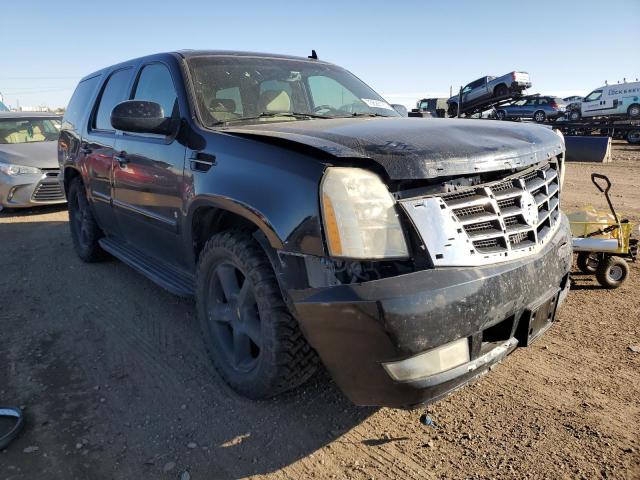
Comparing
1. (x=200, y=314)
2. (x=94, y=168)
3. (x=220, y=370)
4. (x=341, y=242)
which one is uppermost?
(x=94, y=168)

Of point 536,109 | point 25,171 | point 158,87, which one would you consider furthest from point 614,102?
point 158,87

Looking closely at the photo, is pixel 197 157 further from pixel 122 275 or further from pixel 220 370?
pixel 122 275

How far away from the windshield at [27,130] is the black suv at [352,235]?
768 centimetres

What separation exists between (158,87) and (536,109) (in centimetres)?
2946

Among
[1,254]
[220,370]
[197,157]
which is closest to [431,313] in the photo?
[220,370]

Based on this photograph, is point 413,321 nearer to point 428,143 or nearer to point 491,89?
point 428,143

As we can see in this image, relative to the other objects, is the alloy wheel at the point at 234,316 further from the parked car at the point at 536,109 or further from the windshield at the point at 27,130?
the parked car at the point at 536,109

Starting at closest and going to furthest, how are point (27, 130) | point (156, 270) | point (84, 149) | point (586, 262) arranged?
point (156, 270)
point (586, 262)
point (84, 149)
point (27, 130)

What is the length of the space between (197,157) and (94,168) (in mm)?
2191

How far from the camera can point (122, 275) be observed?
491 cm

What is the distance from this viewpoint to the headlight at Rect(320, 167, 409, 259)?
6.21 ft

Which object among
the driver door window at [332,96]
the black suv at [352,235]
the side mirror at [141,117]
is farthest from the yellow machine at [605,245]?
the side mirror at [141,117]

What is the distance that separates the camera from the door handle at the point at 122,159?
3.70 meters

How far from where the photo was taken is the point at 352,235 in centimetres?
190
